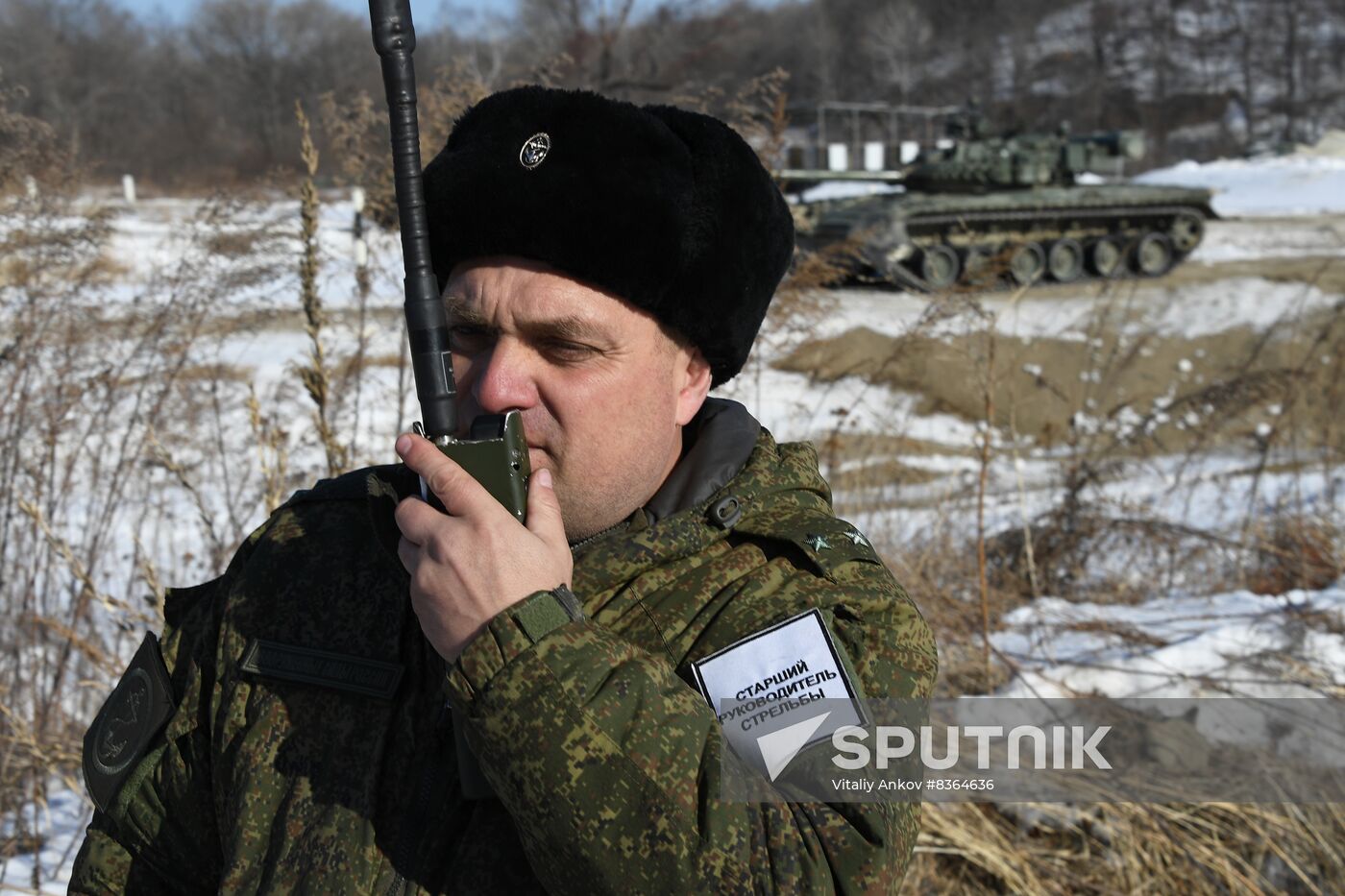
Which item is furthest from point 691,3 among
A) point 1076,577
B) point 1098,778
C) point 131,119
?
point 1098,778

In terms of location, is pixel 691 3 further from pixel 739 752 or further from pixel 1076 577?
pixel 739 752

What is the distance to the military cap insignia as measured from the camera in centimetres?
154

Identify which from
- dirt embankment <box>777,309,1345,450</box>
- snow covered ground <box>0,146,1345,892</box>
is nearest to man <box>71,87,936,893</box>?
snow covered ground <box>0,146,1345,892</box>

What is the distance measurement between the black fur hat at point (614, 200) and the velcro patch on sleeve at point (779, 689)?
1.42 feet

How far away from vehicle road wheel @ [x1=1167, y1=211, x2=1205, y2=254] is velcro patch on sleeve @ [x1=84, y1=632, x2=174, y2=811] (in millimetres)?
18716

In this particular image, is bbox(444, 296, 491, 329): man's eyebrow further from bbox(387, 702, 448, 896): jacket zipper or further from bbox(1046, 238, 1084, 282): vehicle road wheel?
bbox(1046, 238, 1084, 282): vehicle road wheel

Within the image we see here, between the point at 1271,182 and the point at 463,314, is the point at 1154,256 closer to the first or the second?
the point at 1271,182

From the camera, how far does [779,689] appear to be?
4.44 feet

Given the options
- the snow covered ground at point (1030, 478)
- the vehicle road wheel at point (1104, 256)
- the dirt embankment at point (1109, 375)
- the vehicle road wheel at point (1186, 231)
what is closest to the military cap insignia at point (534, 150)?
the snow covered ground at point (1030, 478)

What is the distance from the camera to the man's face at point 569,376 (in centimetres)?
149

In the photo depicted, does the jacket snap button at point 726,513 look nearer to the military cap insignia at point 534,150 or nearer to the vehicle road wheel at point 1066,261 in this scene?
the military cap insignia at point 534,150

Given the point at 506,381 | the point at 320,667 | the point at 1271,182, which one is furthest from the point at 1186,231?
the point at 320,667

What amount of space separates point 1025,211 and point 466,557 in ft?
54.4

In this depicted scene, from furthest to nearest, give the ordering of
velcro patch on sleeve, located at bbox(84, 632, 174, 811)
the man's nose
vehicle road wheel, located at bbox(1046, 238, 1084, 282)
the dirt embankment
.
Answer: vehicle road wheel, located at bbox(1046, 238, 1084, 282) → the dirt embankment → velcro patch on sleeve, located at bbox(84, 632, 174, 811) → the man's nose
